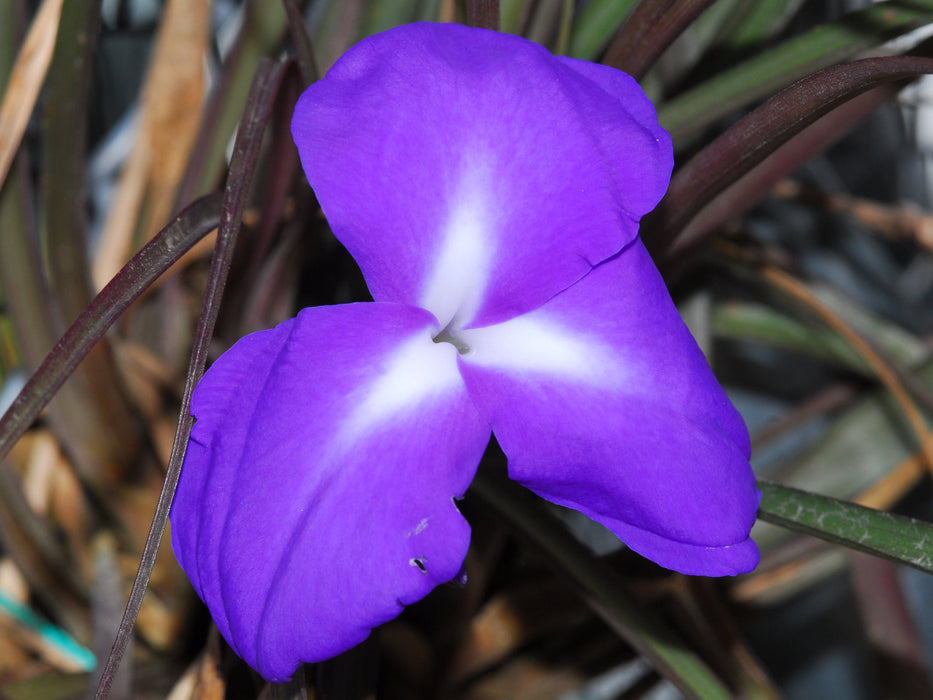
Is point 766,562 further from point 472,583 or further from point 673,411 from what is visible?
point 673,411

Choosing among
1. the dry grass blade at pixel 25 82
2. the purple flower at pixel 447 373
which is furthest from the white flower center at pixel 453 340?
the dry grass blade at pixel 25 82

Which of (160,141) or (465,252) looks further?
(160,141)

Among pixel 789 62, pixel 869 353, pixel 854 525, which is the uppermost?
pixel 789 62

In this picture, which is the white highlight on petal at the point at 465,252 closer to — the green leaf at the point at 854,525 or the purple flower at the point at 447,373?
the purple flower at the point at 447,373

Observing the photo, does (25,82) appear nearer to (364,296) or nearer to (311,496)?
(364,296)

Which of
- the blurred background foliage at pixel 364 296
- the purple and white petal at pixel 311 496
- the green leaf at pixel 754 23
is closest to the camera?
the purple and white petal at pixel 311 496

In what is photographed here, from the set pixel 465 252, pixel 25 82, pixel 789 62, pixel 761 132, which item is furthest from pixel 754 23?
pixel 25 82

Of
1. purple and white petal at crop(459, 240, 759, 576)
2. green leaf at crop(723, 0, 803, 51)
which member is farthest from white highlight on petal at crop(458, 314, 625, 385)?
green leaf at crop(723, 0, 803, 51)

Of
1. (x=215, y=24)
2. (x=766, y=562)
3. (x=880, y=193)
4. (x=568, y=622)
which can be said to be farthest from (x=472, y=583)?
(x=880, y=193)
